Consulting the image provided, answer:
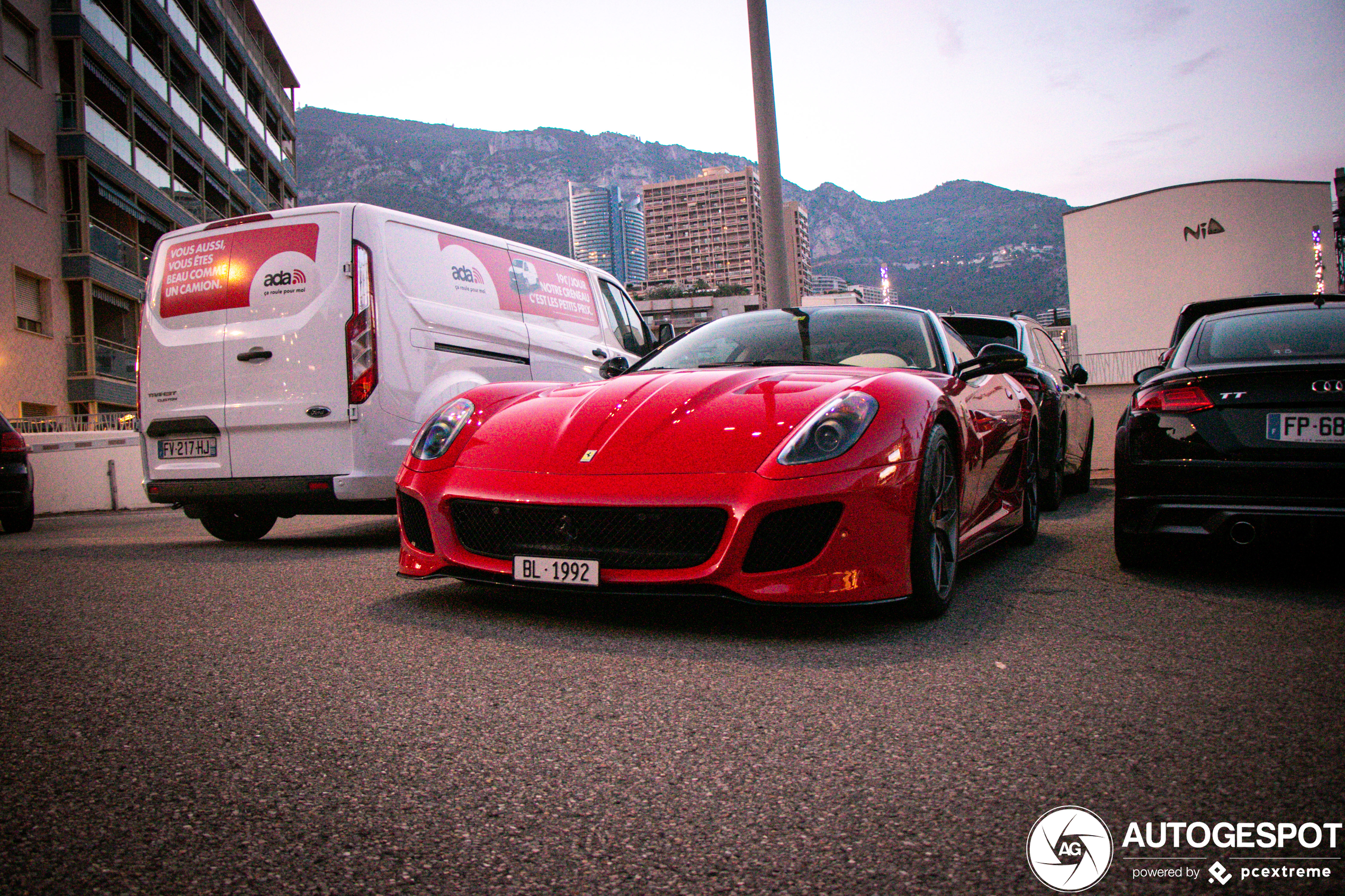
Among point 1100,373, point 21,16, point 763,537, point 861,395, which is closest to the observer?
point 763,537

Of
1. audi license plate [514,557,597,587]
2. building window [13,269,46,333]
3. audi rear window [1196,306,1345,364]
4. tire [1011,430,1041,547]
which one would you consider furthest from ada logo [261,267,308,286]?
building window [13,269,46,333]

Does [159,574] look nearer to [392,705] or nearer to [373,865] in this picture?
[392,705]

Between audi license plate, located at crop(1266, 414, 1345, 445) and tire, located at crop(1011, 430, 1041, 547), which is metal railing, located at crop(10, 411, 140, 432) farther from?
audi license plate, located at crop(1266, 414, 1345, 445)

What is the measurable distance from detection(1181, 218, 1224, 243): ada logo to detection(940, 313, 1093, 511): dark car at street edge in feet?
155

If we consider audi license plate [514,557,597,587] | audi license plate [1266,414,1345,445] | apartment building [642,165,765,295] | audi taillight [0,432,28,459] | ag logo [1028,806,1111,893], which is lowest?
ag logo [1028,806,1111,893]

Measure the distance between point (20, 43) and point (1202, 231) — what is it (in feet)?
163

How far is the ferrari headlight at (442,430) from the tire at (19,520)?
731cm

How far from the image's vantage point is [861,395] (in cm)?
341

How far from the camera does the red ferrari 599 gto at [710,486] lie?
10.1 feet

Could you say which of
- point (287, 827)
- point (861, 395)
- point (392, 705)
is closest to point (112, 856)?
point (287, 827)

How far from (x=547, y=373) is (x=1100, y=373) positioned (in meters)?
20.2

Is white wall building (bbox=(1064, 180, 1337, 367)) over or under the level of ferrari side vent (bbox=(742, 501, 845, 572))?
over

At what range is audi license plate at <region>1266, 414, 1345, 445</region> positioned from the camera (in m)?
3.81

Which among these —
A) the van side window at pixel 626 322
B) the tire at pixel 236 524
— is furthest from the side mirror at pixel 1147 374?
the tire at pixel 236 524
